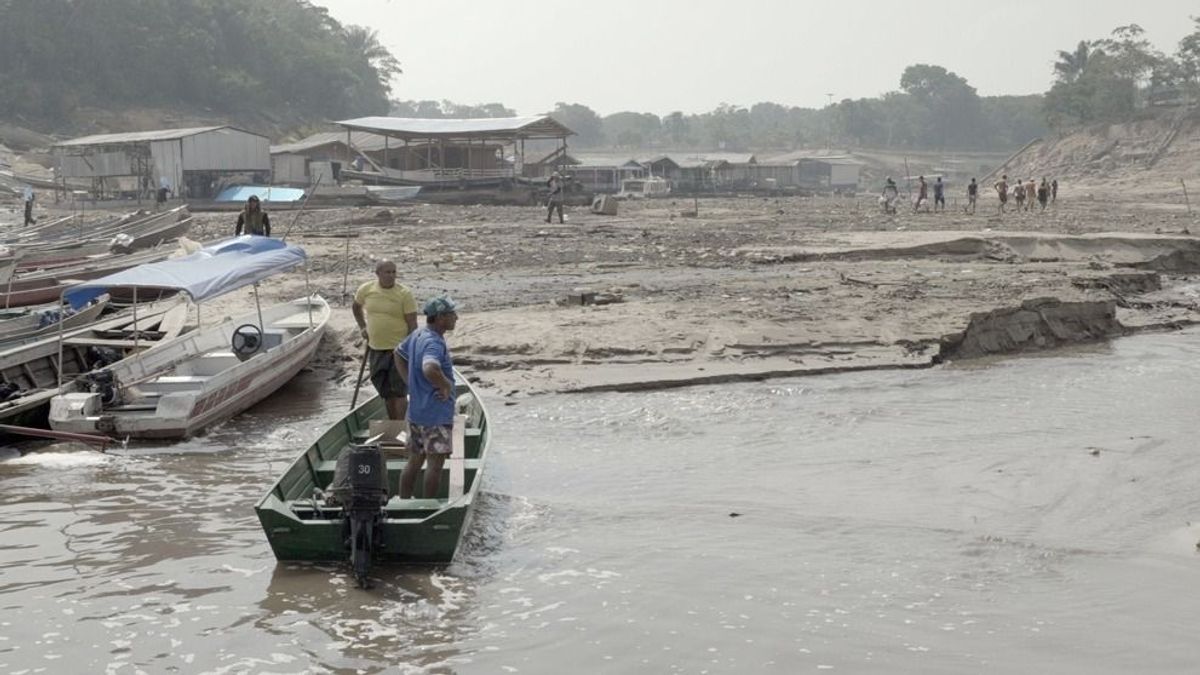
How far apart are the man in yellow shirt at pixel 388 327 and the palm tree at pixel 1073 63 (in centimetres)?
8569

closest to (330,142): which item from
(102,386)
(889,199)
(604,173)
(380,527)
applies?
(604,173)

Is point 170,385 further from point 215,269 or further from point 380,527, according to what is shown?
point 380,527

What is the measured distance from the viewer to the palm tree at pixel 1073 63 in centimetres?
8731

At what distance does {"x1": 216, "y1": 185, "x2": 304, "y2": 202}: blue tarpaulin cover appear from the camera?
45000 millimetres

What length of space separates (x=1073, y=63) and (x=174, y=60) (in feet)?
203

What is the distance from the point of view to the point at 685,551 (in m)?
8.57

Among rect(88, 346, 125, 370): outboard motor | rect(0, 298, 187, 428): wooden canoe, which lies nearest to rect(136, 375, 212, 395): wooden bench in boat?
rect(0, 298, 187, 428): wooden canoe

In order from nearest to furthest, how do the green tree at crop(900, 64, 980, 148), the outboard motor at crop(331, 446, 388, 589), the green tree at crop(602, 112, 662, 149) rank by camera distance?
the outboard motor at crop(331, 446, 388, 589), the green tree at crop(900, 64, 980, 148), the green tree at crop(602, 112, 662, 149)

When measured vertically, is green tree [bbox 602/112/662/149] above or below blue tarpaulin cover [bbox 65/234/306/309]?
above

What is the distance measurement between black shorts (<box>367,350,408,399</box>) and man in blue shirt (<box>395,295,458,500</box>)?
1.76 m

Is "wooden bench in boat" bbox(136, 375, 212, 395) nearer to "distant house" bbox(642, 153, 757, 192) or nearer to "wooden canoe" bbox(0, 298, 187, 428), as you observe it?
"wooden canoe" bbox(0, 298, 187, 428)

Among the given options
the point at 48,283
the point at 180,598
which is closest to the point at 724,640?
the point at 180,598

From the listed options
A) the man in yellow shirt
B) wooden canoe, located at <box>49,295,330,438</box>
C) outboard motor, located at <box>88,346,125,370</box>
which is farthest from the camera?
outboard motor, located at <box>88,346,125,370</box>

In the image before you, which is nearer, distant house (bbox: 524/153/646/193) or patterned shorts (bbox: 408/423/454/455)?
patterned shorts (bbox: 408/423/454/455)
